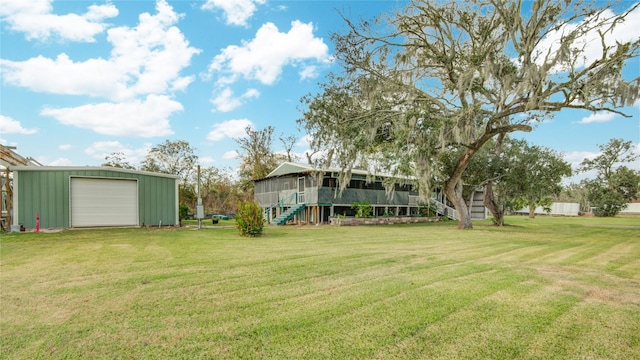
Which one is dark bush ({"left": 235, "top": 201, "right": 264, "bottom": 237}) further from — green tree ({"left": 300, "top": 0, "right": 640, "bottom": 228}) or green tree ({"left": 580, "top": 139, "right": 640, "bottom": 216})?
green tree ({"left": 580, "top": 139, "right": 640, "bottom": 216})

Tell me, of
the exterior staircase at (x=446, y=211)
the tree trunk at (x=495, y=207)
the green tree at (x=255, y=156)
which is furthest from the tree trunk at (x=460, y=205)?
the green tree at (x=255, y=156)

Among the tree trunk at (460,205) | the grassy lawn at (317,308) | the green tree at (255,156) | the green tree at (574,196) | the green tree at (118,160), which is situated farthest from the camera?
the green tree at (574,196)

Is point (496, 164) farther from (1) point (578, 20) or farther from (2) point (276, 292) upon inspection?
(2) point (276, 292)

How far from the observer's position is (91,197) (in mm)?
14148

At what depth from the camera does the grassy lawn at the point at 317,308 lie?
9.26 ft

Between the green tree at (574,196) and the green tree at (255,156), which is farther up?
the green tree at (255,156)

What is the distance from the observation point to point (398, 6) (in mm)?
12352

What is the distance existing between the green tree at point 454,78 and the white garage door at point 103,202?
8336 mm

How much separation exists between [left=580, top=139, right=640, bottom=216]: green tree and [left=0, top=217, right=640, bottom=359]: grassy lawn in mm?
34811

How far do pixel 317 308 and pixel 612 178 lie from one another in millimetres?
41398

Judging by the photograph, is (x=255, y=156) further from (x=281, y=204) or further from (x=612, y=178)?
(x=612, y=178)

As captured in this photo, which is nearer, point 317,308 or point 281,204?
point 317,308

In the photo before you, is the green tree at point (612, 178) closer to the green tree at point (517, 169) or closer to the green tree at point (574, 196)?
the green tree at point (574, 196)

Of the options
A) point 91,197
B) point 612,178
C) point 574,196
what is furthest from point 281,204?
point 574,196
